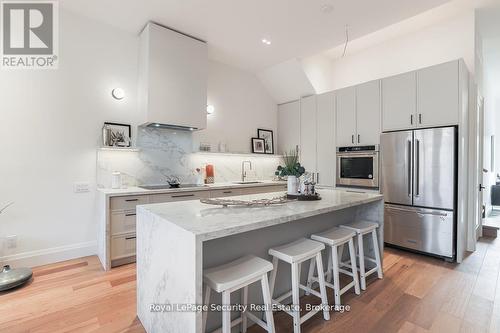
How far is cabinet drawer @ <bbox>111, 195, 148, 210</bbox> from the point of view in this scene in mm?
2814

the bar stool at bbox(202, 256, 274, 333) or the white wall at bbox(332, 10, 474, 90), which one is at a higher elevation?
the white wall at bbox(332, 10, 474, 90)

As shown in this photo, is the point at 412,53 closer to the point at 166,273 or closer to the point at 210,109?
the point at 210,109

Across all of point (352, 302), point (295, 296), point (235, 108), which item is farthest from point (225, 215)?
point (235, 108)

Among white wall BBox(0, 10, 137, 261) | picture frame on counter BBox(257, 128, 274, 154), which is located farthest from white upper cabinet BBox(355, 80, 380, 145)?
white wall BBox(0, 10, 137, 261)

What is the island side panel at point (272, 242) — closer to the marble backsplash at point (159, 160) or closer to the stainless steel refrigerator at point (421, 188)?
the stainless steel refrigerator at point (421, 188)

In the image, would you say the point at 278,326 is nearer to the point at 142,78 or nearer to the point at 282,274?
the point at 282,274

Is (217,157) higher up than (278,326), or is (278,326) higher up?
(217,157)

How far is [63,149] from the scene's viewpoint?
2986 millimetres

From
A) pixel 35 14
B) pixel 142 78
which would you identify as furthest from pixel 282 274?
pixel 35 14

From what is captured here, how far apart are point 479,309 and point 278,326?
171 centimetres

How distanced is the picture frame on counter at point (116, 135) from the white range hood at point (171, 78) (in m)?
0.34

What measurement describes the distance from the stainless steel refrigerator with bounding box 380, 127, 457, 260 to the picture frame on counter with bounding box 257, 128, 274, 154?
7.02 ft

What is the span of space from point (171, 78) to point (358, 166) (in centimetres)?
304

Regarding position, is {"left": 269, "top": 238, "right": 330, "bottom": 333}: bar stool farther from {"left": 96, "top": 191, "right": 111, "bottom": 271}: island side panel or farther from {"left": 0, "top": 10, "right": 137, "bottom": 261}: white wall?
{"left": 0, "top": 10, "right": 137, "bottom": 261}: white wall
